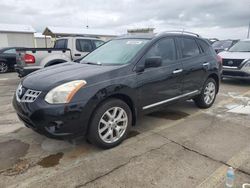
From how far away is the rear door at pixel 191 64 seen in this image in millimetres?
4480

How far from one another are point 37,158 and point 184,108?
11.5 ft

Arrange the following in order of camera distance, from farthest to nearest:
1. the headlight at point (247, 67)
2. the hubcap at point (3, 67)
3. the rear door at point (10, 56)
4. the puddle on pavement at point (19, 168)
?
the rear door at point (10, 56) → the hubcap at point (3, 67) → the headlight at point (247, 67) → the puddle on pavement at point (19, 168)

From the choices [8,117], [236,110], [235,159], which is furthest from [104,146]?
[236,110]

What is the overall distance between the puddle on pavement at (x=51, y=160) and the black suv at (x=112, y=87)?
0.40m

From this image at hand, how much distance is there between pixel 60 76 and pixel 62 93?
0.43 metres

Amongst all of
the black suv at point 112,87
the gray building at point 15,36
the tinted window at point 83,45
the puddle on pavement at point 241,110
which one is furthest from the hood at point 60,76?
the gray building at point 15,36

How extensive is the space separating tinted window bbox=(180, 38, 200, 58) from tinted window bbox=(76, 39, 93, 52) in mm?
5343

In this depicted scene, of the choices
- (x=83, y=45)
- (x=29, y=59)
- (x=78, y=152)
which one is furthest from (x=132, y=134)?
(x=83, y=45)

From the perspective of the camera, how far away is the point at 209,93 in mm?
5363

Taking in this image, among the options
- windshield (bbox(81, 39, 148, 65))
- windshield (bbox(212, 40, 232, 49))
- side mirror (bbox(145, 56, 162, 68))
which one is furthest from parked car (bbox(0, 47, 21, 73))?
windshield (bbox(212, 40, 232, 49))

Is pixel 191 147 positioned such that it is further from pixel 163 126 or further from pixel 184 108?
pixel 184 108

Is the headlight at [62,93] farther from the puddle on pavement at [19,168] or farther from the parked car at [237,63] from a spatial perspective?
the parked car at [237,63]

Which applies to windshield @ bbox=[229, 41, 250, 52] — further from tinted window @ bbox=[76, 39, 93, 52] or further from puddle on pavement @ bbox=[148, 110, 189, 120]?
tinted window @ bbox=[76, 39, 93, 52]

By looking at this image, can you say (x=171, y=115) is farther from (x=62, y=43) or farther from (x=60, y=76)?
(x=62, y=43)
